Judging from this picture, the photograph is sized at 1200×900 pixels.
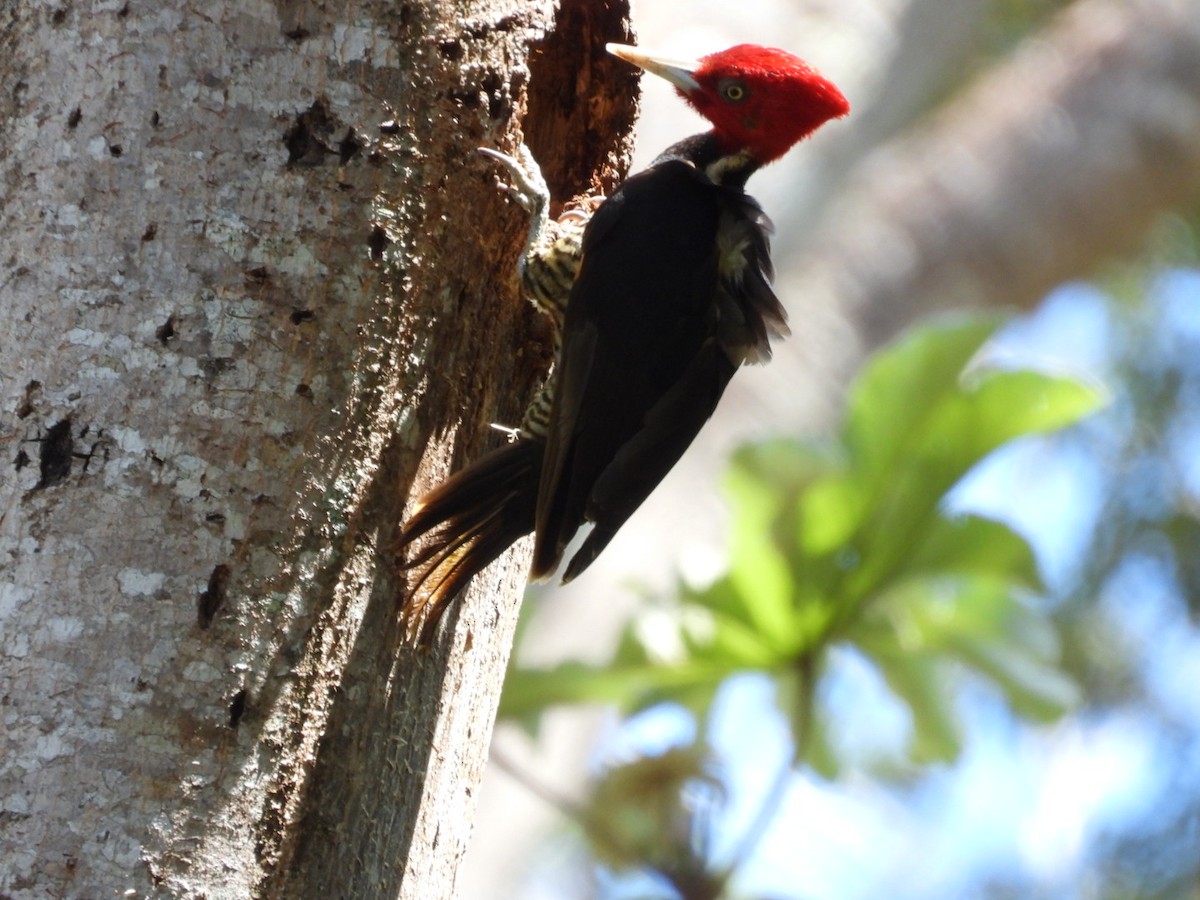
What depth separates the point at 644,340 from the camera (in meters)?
2.43

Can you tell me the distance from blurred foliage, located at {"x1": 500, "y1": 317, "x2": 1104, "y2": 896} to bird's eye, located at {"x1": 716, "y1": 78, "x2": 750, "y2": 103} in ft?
2.03

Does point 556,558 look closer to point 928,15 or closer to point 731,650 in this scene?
point 731,650

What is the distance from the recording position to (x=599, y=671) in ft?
9.78

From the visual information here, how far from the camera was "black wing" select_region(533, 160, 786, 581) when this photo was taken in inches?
87.6

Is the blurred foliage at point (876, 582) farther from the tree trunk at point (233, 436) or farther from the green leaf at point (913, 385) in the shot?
the tree trunk at point (233, 436)

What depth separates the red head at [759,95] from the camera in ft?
9.15

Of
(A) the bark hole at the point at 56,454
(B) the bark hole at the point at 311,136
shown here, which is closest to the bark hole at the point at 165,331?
(A) the bark hole at the point at 56,454

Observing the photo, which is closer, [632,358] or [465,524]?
[465,524]

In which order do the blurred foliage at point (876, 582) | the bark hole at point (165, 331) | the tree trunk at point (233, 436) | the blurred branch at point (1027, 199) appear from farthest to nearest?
1. the blurred branch at point (1027, 199)
2. the blurred foliage at point (876, 582)
3. the bark hole at point (165, 331)
4. the tree trunk at point (233, 436)

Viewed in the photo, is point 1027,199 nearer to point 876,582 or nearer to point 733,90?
point 733,90

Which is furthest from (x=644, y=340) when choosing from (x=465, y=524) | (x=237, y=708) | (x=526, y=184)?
(x=237, y=708)

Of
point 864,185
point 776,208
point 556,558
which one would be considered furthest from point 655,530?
point 556,558

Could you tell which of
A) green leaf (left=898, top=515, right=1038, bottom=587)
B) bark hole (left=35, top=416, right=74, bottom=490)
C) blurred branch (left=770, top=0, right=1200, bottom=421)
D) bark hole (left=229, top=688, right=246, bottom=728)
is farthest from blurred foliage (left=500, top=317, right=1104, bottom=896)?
blurred branch (left=770, top=0, right=1200, bottom=421)

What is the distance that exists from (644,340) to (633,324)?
0.03 metres
